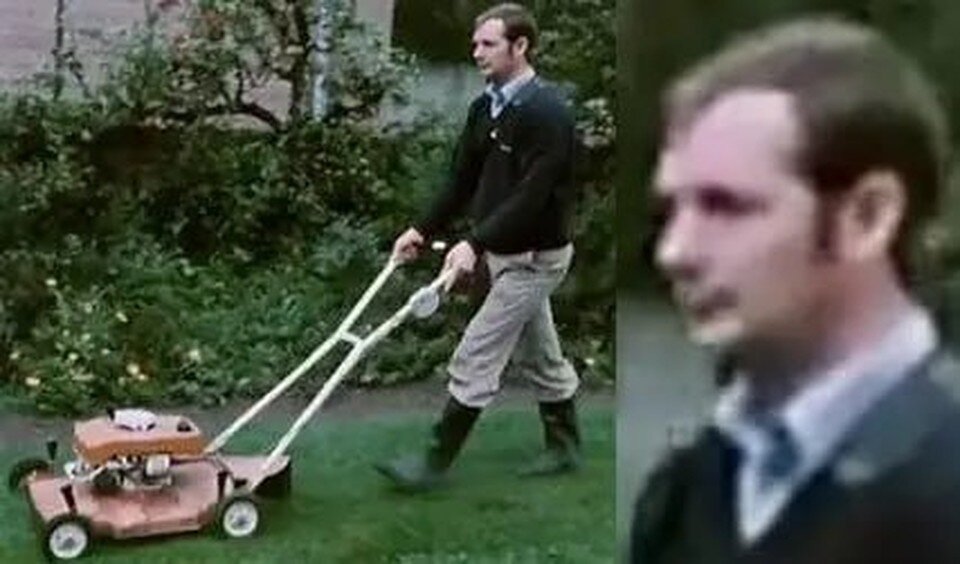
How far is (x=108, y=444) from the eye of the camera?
6.68ft

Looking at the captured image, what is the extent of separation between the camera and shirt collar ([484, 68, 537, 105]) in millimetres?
1825

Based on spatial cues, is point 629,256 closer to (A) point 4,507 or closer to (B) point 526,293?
(B) point 526,293

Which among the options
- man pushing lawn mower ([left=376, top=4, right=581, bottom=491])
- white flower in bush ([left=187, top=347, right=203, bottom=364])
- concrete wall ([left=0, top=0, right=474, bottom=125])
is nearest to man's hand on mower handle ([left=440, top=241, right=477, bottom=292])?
man pushing lawn mower ([left=376, top=4, right=581, bottom=491])

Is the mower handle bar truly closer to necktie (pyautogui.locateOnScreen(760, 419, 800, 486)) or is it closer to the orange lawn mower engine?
the orange lawn mower engine

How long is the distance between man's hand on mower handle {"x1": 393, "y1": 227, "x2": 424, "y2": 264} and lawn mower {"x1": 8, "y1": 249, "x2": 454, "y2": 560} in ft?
0.19

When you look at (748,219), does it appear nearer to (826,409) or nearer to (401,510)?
(826,409)

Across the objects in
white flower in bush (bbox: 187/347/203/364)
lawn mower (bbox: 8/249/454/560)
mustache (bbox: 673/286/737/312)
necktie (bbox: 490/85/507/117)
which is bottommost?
lawn mower (bbox: 8/249/454/560)

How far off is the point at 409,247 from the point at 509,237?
0.14 metres

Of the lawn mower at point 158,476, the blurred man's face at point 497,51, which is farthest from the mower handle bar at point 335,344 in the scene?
the blurred man's face at point 497,51

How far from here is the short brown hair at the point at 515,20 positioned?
71.7 inches

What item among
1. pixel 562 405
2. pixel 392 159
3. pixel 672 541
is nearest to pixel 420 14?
pixel 392 159

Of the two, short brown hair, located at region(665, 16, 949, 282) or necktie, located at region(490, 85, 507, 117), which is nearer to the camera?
short brown hair, located at region(665, 16, 949, 282)

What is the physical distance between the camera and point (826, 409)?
936 millimetres

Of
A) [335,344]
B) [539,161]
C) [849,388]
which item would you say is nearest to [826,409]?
[849,388]
